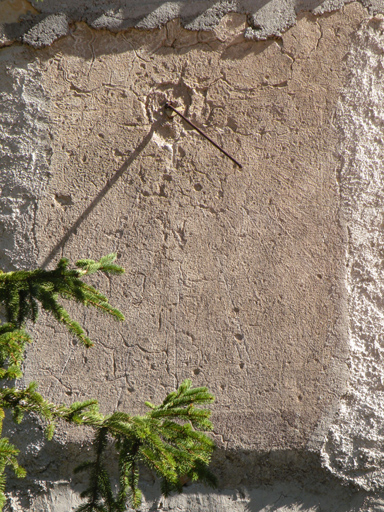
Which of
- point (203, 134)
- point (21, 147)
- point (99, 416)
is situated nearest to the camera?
point (99, 416)

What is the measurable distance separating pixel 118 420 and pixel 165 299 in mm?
1037

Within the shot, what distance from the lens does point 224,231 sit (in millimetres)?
2723

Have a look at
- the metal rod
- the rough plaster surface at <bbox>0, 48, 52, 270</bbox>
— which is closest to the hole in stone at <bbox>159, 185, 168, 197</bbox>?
the metal rod

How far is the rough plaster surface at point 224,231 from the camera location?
2527 millimetres

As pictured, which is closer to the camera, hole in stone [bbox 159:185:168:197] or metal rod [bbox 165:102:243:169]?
metal rod [bbox 165:102:243:169]

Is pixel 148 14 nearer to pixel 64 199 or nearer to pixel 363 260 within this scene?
pixel 64 199

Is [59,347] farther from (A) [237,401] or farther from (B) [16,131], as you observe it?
(B) [16,131]

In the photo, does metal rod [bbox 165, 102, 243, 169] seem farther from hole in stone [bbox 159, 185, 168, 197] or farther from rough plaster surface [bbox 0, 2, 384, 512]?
hole in stone [bbox 159, 185, 168, 197]

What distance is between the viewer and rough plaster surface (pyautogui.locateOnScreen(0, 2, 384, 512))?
2.53 meters

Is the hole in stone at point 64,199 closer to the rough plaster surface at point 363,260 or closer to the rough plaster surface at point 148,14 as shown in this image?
the rough plaster surface at point 148,14

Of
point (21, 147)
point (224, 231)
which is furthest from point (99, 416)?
point (21, 147)

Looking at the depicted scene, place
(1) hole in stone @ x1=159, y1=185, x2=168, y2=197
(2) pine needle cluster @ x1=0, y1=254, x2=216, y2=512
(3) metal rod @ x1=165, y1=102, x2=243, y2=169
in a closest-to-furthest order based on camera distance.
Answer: (2) pine needle cluster @ x1=0, y1=254, x2=216, y2=512
(3) metal rod @ x1=165, y1=102, x2=243, y2=169
(1) hole in stone @ x1=159, y1=185, x2=168, y2=197

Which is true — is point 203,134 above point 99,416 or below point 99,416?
above

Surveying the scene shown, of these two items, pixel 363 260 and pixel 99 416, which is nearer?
pixel 99 416
